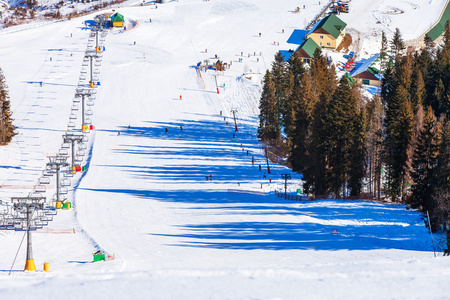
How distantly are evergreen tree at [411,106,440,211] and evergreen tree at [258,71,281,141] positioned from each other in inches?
818

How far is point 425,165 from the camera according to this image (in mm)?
37062

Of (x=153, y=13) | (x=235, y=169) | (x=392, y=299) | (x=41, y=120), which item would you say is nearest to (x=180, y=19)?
(x=153, y=13)

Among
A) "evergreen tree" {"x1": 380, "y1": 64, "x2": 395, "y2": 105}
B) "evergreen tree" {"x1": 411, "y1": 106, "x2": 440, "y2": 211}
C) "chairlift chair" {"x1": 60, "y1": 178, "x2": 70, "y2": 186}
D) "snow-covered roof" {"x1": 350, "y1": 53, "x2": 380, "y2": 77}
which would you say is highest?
"snow-covered roof" {"x1": 350, "y1": 53, "x2": 380, "y2": 77}

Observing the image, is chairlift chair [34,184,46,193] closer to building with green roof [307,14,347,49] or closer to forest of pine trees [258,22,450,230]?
forest of pine trees [258,22,450,230]

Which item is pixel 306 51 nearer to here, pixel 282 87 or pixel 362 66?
pixel 362 66

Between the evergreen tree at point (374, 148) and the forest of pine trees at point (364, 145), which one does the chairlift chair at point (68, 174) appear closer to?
the forest of pine trees at point (364, 145)

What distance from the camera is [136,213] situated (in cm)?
3828

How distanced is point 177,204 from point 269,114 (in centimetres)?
1971

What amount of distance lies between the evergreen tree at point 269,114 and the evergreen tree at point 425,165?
20766mm

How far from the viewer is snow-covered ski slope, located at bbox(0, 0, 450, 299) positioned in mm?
15023

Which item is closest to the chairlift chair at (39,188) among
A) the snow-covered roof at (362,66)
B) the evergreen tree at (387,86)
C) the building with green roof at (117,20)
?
the evergreen tree at (387,86)

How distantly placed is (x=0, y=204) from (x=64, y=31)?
60.3m

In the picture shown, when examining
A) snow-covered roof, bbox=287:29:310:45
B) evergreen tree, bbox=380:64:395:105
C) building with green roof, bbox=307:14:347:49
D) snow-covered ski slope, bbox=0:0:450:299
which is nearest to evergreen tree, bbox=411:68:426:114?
evergreen tree, bbox=380:64:395:105

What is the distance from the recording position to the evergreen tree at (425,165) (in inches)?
1430
